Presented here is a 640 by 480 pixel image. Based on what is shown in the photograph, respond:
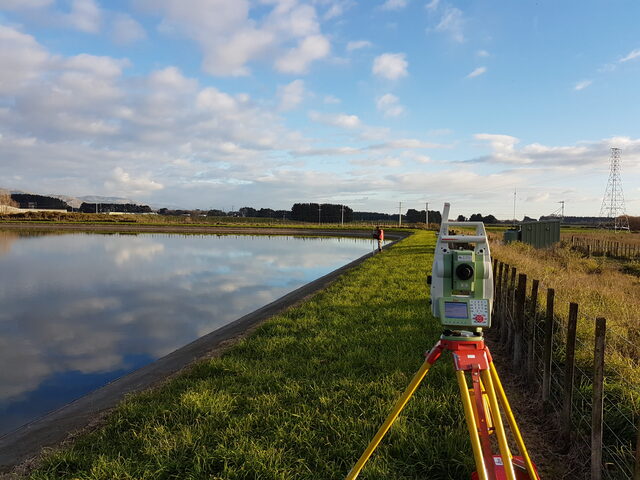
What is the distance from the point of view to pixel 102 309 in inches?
515

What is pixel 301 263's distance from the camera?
84.9 feet

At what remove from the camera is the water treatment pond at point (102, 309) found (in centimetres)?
782

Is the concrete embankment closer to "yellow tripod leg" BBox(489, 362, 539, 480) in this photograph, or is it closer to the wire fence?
"yellow tripod leg" BBox(489, 362, 539, 480)

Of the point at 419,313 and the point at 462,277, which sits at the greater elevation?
the point at 462,277

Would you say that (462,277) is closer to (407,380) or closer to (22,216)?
(407,380)

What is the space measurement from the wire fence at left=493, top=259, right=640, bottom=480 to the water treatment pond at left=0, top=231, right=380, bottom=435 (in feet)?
24.9

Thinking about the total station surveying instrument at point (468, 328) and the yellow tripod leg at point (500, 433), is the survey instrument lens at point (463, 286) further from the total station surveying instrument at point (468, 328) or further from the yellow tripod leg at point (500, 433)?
the yellow tripod leg at point (500, 433)

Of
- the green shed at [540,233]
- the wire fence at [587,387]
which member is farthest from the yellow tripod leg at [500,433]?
the green shed at [540,233]

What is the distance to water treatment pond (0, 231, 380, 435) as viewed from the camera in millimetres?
7820

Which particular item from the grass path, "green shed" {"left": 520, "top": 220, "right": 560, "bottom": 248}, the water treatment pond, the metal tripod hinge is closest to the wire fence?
the metal tripod hinge

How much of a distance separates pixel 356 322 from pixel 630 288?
11191 mm

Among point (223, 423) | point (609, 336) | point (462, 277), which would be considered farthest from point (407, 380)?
point (609, 336)

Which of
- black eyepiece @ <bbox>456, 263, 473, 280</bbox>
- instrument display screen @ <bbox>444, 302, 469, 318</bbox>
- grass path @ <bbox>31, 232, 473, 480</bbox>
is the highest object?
black eyepiece @ <bbox>456, 263, 473, 280</bbox>

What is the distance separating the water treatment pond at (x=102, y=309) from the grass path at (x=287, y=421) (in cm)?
326
